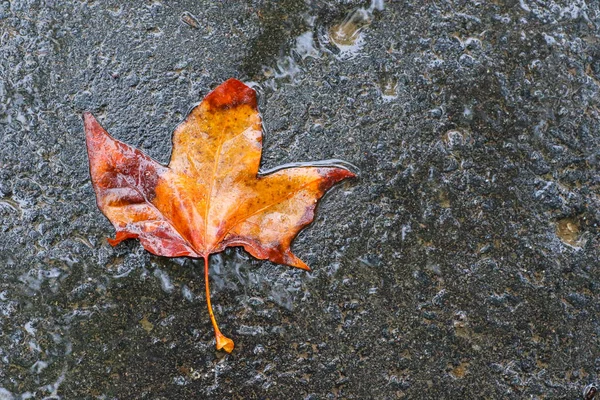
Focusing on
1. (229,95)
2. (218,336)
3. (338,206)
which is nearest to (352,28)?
(229,95)

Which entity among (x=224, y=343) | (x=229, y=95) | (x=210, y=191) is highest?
(x=229, y=95)

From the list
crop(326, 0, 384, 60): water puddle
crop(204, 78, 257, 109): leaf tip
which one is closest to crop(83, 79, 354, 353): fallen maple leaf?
crop(204, 78, 257, 109): leaf tip

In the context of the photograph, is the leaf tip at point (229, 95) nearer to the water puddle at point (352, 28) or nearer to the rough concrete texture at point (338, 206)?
the rough concrete texture at point (338, 206)

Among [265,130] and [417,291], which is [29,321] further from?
[417,291]

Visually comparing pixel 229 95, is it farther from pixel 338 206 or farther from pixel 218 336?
pixel 218 336

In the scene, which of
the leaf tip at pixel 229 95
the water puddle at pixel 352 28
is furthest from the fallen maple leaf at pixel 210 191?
the water puddle at pixel 352 28

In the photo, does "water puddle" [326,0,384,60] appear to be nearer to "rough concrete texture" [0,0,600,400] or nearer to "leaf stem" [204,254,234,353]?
"rough concrete texture" [0,0,600,400]

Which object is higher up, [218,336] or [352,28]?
[352,28]

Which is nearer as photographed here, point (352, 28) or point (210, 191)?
point (210, 191)
